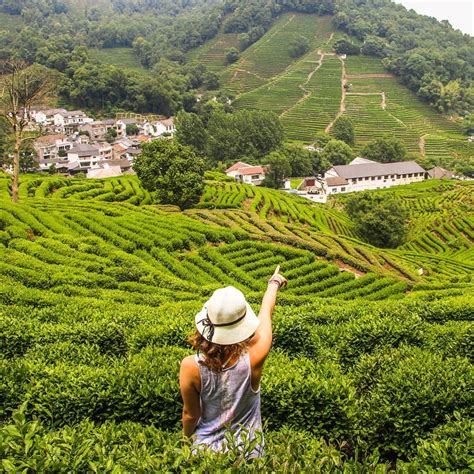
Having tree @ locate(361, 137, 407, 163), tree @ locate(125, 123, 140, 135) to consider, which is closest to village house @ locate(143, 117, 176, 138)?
tree @ locate(125, 123, 140, 135)

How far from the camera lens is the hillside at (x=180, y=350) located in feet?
16.8

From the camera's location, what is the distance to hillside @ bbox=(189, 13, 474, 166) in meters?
109

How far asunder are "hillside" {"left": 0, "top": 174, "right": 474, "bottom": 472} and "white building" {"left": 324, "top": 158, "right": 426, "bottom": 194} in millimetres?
58122

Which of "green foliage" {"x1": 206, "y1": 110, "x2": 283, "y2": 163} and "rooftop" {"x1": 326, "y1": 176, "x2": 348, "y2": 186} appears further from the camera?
"green foliage" {"x1": 206, "y1": 110, "x2": 283, "y2": 163}

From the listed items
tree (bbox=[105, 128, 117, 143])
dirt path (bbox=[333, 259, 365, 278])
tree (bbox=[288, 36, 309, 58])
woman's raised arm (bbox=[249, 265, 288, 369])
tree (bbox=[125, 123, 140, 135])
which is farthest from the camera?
tree (bbox=[288, 36, 309, 58])

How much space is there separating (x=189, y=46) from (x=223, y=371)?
176016 millimetres

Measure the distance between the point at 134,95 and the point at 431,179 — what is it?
69.4 metres

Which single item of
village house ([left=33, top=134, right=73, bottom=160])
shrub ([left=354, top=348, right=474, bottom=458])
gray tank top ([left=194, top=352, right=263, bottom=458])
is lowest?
village house ([left=33, top=134, right=73, bottom=160])

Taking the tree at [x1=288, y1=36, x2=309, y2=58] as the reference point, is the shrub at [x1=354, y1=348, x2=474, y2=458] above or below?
above

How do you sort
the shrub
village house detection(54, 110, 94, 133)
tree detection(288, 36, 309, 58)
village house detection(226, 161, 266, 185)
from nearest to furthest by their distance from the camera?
the shrub, village house detection(226, 161, 266, 185), village house detection(54, 110, 94, 133), tree detection(288, 36, 309, 58)

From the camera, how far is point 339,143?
9569 cm

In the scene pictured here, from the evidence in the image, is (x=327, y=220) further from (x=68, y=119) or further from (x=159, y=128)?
(x=68, y=119)

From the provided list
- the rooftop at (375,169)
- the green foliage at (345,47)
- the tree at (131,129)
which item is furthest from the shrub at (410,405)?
the green foliage at (345,47)

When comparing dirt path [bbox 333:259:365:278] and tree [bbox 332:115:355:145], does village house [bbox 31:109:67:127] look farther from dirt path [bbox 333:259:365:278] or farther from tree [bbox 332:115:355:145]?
dirt path [bbox 333:259:365:278]
